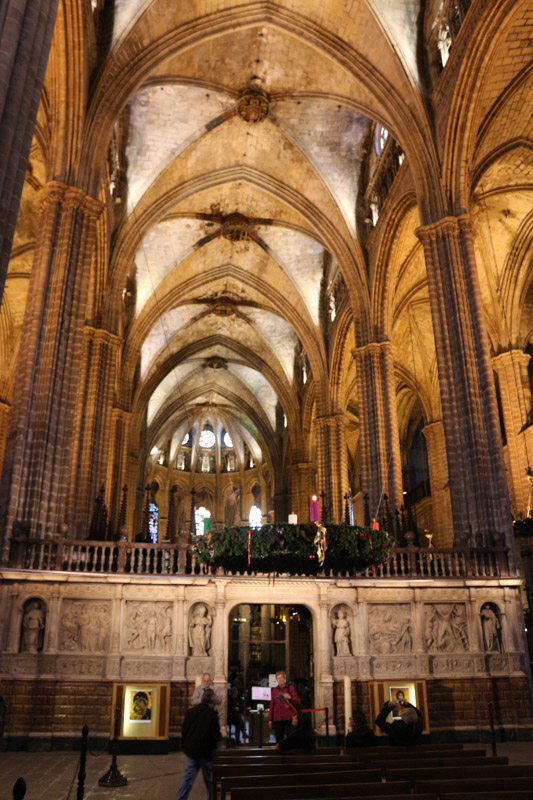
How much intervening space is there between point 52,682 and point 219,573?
9.93 feet

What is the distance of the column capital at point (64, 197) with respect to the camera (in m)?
14.1

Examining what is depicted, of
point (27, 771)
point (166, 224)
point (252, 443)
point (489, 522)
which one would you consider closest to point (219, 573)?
point (27, 771)

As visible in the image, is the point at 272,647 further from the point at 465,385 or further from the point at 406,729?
the point at 406,729

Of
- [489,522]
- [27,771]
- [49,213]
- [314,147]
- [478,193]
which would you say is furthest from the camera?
[314,147]

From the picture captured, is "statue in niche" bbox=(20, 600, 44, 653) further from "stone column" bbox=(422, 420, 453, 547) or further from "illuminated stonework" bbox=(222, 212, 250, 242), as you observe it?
"illuminated stonework" bbox=(222, 212, 250, 242)

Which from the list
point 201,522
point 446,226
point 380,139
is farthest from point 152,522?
point 380,139

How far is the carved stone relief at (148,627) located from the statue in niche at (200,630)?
0.37 m

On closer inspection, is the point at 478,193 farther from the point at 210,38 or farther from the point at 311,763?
the point at 311,763

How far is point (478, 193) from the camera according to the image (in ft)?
63.6

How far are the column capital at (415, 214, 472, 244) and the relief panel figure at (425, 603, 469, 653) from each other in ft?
26.8

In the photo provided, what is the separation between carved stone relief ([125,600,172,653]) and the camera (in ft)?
35.5

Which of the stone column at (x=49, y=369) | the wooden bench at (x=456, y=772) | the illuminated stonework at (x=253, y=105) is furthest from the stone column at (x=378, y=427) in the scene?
the wooden bench at (x=456, y=772)

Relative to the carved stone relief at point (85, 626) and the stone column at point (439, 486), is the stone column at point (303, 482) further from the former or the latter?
the carved stone relief at point (85, 626)

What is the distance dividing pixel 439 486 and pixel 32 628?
18902 mm
